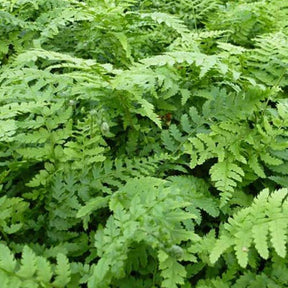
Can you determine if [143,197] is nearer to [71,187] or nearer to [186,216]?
[186,216]

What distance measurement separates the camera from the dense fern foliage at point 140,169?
5.65 ft

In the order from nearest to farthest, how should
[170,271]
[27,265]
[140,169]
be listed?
[27,265]
[170,271]
[140,169]

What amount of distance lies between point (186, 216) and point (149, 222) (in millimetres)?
175

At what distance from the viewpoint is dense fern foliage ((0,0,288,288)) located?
172 centimetres

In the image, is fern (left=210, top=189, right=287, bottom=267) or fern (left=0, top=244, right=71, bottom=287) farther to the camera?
fern (left=210, top=189, right=287, bottom=267)

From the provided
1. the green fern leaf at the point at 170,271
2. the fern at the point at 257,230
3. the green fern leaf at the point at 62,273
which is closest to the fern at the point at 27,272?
the green fern leaf at the point at 62,273

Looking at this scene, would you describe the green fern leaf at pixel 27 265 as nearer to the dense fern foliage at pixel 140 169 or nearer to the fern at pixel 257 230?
the dense fern foliage at pixel 140 169

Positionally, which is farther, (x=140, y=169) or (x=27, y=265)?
(x=140, y=169)

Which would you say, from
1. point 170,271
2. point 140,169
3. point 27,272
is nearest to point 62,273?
point 27,272

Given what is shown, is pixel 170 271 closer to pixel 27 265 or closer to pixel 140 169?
pixel 27 265

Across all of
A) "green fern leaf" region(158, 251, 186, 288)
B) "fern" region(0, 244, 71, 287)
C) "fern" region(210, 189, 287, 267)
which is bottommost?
"green fern leaf" region(158, 251, 186, 288)

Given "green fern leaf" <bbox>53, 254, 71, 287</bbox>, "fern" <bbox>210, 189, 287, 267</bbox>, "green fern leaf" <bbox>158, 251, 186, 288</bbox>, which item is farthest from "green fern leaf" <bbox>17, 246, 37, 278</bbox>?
"fern" <bbox>210, 189, 287, 267</bbox>

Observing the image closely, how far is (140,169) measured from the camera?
224 centimetres

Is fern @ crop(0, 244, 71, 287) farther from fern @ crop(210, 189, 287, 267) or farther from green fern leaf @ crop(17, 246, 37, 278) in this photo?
fern @ crop(210, 189, 287, 267)
